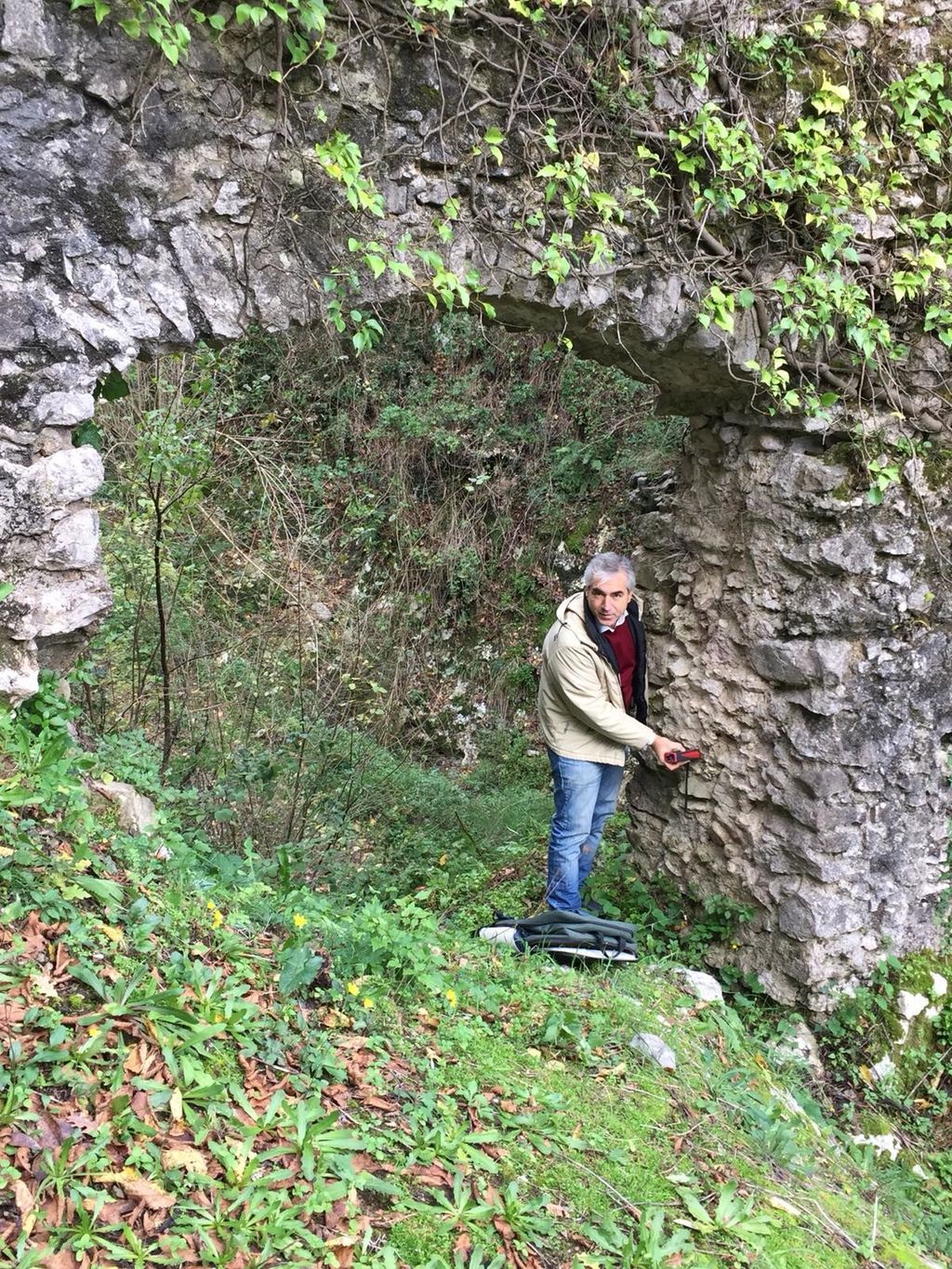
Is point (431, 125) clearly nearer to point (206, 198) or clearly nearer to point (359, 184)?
point (359, 184)

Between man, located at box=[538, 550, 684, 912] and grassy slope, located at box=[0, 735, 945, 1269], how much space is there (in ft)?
3.07

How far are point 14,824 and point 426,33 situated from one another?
9.98ft

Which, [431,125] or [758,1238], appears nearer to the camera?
[758,1238]

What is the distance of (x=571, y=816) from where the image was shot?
4195 mm

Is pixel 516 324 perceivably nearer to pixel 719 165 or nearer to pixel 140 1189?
pixel 719 165

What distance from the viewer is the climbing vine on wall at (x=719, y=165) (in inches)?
123

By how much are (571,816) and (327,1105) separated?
86.1 inches

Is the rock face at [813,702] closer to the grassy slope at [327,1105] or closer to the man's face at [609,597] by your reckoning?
the man's face at [609,597]

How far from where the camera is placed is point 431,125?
10.3ft

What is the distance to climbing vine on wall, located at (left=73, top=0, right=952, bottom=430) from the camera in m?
3.12

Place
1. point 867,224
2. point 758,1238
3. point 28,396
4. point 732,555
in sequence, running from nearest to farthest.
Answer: point 758,1238 → point 28,396 → point 867,224 → point 732,555

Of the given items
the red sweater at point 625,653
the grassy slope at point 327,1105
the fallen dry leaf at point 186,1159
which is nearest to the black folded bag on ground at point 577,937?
the grassy slope at point 327,1105

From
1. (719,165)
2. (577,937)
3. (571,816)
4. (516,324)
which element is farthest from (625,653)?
(719,165)

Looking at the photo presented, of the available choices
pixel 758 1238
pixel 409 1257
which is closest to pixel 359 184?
pixel 409 1257
